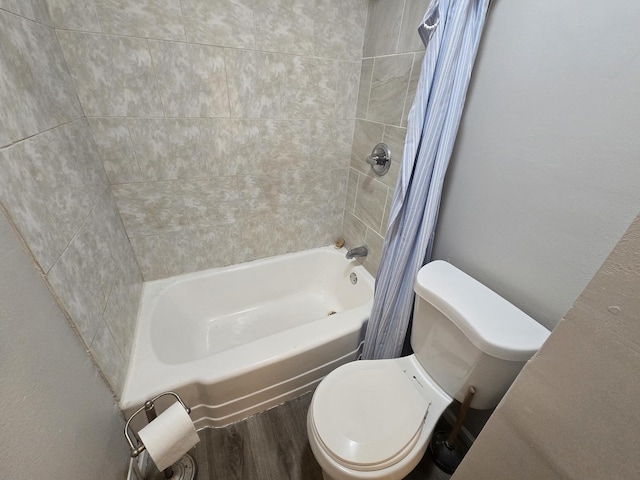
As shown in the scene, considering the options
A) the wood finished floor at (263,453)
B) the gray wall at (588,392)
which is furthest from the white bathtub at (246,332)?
the gray wall at (588,392)

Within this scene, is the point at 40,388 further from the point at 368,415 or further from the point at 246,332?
the point at 246,332

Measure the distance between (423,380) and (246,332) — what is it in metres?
1.06

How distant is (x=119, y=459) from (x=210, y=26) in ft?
5.36

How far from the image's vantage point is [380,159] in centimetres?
131

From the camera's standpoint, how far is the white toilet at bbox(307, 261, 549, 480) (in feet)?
2.52

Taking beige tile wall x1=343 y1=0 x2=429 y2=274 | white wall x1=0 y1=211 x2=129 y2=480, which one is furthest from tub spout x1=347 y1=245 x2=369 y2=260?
white wall x1=0 y1=211 x2=129 y2=480

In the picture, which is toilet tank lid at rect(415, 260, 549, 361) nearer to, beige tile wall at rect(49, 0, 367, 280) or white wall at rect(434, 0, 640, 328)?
white wall at rect(434, 0, 640, 328)

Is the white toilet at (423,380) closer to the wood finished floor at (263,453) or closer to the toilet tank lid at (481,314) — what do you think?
the toilet tank lid at (481,314)

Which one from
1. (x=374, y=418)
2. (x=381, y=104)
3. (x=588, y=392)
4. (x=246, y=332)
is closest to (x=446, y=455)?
(x=374, y=418)

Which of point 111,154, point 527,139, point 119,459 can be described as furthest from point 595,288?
point 111,154

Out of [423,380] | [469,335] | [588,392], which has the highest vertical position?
[588,392]

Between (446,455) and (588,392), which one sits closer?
(588,392)

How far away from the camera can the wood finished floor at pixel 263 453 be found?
1070 millimetres

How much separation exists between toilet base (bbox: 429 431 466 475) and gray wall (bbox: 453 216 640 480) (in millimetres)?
764
